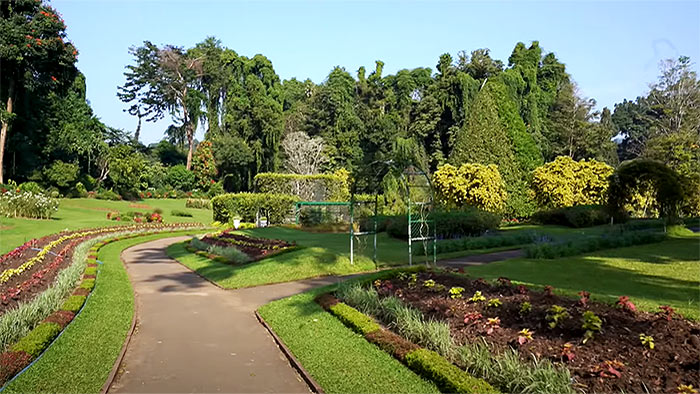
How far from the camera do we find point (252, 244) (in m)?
17.5

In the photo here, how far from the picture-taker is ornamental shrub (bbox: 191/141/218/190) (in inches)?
2055

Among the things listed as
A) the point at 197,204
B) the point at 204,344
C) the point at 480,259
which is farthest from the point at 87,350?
the point at 197,204

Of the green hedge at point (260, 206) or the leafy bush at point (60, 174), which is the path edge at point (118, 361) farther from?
the leafy bush at point (60, 174)

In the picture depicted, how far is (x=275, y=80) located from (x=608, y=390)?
65057 millimetres

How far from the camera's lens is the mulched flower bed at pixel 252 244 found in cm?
1539

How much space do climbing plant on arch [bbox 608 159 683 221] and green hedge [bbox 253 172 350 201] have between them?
20016 millimetres

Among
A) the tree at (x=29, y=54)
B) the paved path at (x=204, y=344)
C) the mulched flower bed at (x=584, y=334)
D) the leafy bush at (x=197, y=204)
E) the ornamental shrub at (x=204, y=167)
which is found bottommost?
the paved path at (x=204, y=344)

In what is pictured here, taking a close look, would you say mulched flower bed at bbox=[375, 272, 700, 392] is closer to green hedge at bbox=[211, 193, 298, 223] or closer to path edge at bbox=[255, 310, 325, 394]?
path edge at bbox=[255, 310, 325, 394]

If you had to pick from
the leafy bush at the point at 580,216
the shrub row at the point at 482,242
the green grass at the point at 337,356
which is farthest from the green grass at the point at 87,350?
the leafy bush at the point at 580,216

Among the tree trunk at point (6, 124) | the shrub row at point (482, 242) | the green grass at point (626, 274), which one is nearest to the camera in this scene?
the green grass at point (626, 274)

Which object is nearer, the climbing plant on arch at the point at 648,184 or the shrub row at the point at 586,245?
the shrub row at the point at 586,245

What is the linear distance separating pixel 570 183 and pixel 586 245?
14.2 metres

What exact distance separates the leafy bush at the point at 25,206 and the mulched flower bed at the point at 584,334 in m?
25.0

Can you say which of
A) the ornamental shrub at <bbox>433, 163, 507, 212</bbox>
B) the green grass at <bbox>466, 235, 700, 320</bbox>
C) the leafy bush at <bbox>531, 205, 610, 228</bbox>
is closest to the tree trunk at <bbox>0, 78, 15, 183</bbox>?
the ornamental shrub at <bbox>433, 163, 507, 212</bbox>
